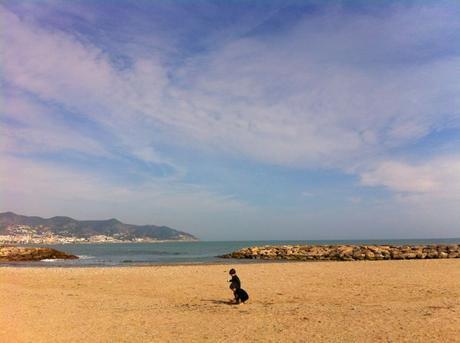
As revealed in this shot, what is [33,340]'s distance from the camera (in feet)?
34.4

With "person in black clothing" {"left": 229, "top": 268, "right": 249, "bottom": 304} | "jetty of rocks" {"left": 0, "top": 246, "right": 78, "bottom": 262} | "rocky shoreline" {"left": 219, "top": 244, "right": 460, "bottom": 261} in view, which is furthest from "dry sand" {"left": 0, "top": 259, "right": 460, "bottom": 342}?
"jetty of rocks" {"left": 0, "top": 246, "right": 78, "bottom": 262}

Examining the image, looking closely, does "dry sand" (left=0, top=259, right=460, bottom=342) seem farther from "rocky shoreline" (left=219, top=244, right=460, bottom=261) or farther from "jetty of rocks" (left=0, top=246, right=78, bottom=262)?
"jetty of rocks" (left=0, top=246, right=78, bottom=262)

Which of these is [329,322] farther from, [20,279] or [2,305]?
[20,279]

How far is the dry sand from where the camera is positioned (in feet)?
36.2

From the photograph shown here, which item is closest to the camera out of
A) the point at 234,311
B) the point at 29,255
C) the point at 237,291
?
the point at 234,311

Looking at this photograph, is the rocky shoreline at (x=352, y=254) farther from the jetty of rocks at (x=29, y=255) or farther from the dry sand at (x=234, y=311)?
the dry sand at (x=234, y=311)

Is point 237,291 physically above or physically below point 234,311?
above

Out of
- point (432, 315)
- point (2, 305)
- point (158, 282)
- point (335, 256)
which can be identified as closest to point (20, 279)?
point (158, 282)

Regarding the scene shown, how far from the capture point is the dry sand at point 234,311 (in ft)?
36.2

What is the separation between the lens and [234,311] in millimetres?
14633

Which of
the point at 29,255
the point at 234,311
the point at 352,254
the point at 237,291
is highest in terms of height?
the point at 352,254

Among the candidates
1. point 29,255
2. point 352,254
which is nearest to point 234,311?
point 352,254

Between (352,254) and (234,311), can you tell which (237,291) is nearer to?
(234,311)

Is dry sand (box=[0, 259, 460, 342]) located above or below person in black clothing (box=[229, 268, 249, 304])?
below
